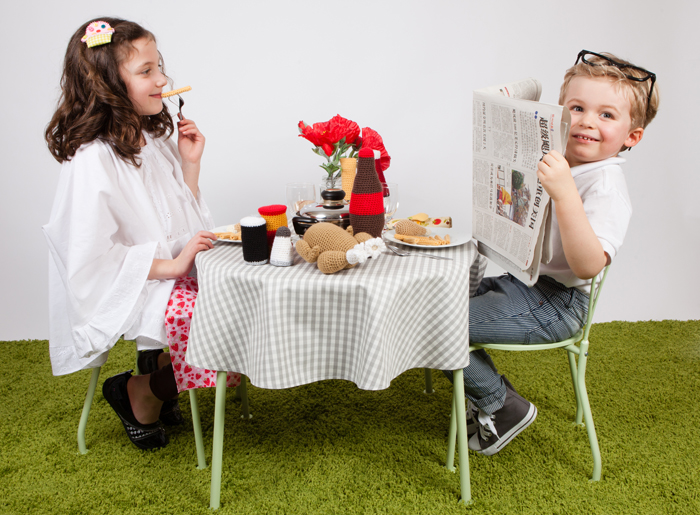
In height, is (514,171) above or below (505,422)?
above

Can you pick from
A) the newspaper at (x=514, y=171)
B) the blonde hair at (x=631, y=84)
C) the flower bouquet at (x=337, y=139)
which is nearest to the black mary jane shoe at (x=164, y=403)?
the flower bouquet at (x=337, y=139)

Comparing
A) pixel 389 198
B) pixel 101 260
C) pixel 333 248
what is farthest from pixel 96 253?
pixel 389 198

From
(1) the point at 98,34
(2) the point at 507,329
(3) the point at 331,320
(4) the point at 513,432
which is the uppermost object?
(1) the point at 98,34

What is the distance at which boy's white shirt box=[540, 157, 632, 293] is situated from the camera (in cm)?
133

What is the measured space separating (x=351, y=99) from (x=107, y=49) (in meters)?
1.25

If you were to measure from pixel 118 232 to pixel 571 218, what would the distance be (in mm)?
1234

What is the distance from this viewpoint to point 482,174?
1530mm

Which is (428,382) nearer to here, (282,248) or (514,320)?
(514,320)

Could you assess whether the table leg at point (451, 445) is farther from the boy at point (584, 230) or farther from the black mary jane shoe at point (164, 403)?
the black mary jane shoe at point (164, 403)

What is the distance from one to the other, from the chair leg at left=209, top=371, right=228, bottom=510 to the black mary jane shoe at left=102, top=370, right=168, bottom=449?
0.42 meters

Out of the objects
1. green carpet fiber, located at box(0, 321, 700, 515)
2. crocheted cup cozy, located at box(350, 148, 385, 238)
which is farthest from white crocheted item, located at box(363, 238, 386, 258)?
green carpet fiber, located at box(0, 321, 700, 515)

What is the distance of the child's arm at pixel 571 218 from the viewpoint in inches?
47.1

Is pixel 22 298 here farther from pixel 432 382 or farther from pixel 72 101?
pixel 432 382

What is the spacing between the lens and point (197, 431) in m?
Answer: 1.59
